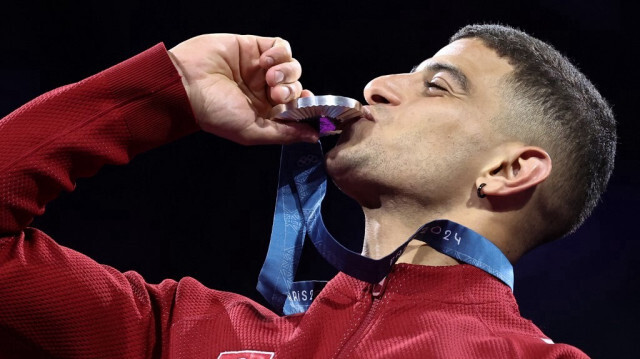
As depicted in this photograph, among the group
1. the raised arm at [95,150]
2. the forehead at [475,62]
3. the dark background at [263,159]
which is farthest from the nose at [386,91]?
the dark background at [263,159]

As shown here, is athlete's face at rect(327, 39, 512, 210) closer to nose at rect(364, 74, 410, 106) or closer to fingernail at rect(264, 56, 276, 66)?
nose at rect(364, 74, 410, 106)

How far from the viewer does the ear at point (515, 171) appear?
1.83 meters

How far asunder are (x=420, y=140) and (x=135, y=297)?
2.44 feet

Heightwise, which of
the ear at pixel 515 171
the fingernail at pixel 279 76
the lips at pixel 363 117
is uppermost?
the fingernail at pixel 279 76

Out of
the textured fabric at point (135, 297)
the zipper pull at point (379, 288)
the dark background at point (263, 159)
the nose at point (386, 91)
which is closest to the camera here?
the textured fabric at point (135, 297)

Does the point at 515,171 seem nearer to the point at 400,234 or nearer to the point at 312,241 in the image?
the point at 400,234

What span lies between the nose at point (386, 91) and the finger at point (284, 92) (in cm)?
25

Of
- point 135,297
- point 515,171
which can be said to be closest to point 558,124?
point 515,171

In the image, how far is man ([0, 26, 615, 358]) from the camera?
156cm

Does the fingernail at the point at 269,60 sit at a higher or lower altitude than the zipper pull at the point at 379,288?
higher

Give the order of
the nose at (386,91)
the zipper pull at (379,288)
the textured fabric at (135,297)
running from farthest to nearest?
the nose at (386,91) → the zipper pull at (379,288) → the textured fabric at (135,297)

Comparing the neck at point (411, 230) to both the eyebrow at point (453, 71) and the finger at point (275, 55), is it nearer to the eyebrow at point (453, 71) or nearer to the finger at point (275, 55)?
the eyebrow at point (453, 71)

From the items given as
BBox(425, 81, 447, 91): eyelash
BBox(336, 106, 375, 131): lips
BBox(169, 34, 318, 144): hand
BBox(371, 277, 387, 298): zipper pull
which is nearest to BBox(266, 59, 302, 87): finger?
BBox(169, 34, 318, 144): hand

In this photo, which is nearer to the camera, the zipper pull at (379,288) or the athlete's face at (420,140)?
the zipper pull at (379,288)
